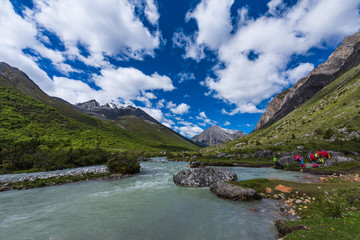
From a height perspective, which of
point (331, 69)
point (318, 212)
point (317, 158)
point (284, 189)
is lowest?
point (318, 212)

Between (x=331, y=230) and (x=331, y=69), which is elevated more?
(x=331, y=69)

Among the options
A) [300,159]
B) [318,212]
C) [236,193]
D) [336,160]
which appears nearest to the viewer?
[318,212]

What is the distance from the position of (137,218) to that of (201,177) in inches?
542

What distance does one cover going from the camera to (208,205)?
1402 centimetres

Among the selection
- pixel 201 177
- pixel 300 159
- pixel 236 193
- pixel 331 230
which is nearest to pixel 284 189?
pixel 236 193

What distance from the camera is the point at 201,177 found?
23344 millimetres

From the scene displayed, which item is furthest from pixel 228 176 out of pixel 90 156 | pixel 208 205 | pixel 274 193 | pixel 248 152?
pixel 90 156

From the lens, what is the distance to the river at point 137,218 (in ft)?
30.5

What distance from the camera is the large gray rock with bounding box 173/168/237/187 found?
22.3 meters

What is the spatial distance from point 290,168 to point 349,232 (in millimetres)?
31032

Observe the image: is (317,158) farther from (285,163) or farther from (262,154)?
(262,154)

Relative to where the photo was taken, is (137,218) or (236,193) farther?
(236,193)

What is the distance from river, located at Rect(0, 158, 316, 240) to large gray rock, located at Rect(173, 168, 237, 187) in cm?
508

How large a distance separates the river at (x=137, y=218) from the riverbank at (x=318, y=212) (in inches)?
55.4
